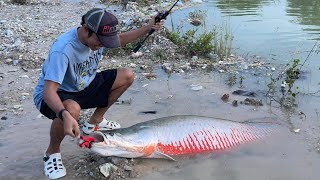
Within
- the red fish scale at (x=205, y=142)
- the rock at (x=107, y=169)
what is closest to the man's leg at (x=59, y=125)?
the rock at (x=107, y=169)

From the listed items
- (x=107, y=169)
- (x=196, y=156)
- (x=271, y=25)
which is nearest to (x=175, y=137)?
(x=196, y=156)

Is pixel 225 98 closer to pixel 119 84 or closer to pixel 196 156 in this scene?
pixel 196 156

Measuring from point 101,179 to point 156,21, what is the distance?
1670 mm

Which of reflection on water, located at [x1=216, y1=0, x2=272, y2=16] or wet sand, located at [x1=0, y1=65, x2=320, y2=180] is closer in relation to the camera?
wet sand, located at [x1=0, y1=65, x2=320, y2=180]

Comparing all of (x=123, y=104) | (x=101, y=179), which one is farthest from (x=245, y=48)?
(x=101, y=179)

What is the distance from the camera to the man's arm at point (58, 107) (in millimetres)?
3285

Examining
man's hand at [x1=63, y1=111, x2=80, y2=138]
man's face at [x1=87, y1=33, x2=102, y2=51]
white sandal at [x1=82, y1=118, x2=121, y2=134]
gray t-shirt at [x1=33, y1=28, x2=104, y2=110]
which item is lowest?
white sandal at [x1=82, y1=118, x2=121, y2=134]

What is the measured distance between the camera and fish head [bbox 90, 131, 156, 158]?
12.1ft

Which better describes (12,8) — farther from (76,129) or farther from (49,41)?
(76,129)

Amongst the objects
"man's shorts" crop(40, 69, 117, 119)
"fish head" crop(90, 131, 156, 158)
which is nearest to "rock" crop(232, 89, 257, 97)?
"man's shorts" crop(40, 69, 117, 119)

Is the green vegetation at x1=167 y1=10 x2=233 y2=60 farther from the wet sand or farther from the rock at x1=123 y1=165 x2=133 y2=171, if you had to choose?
the rock at x1=123 y1=165 x2=133 y2=171

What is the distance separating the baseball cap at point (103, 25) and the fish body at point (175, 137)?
79 cm

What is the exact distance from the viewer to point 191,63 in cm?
696

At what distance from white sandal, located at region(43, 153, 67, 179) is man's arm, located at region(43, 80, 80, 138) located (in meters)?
0.70
